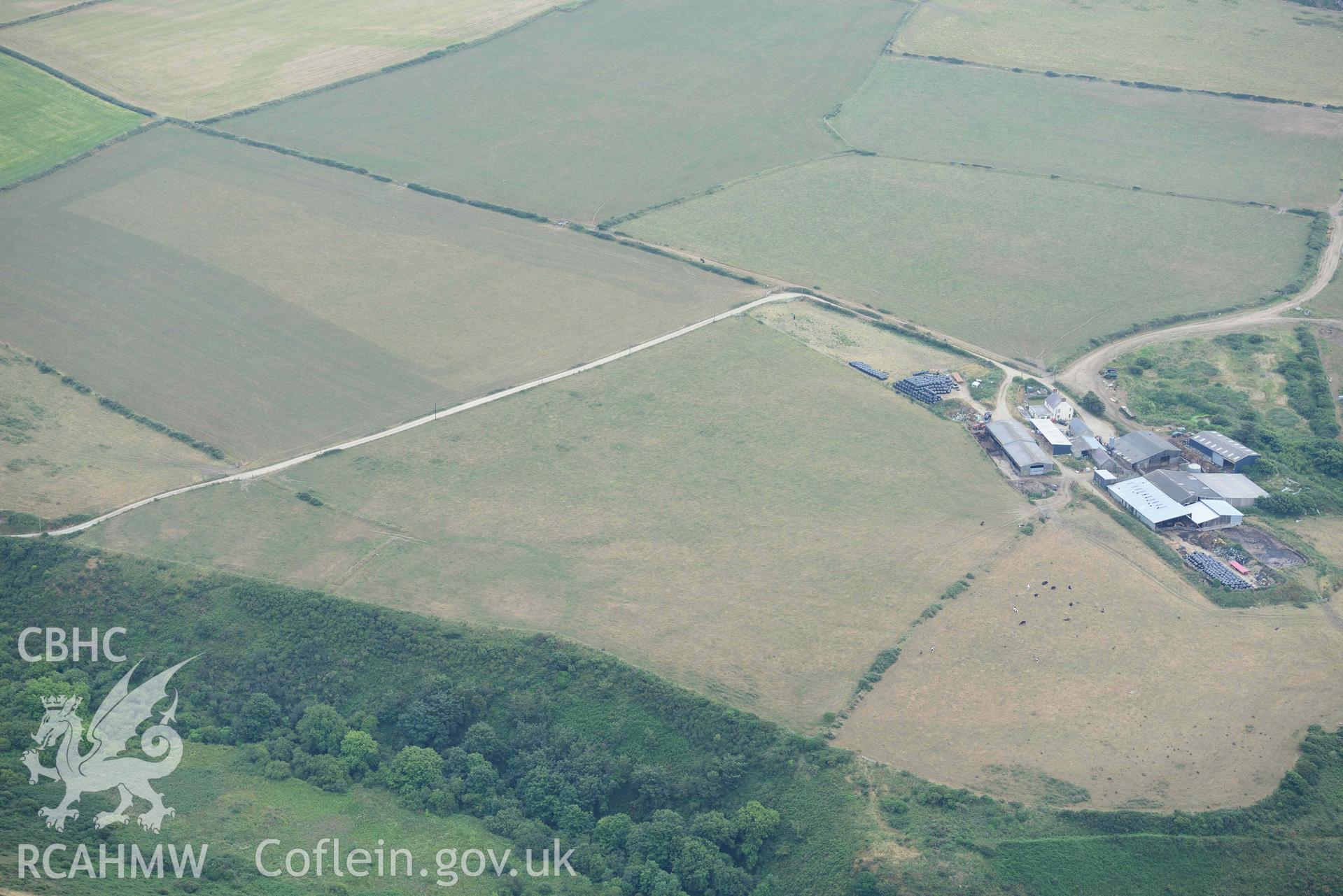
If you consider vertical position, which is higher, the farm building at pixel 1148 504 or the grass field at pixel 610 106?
the grass field at pixel 610 106

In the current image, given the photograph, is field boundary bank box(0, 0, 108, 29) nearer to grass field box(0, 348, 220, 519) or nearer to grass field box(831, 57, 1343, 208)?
grass field box(0, 348, 220, 519)

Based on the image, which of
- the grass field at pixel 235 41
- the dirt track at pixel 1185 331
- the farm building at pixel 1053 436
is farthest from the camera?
the grass field at pixel 235 41

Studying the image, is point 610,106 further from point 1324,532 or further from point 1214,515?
point 1324,532

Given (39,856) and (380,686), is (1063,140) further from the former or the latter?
(39,856)

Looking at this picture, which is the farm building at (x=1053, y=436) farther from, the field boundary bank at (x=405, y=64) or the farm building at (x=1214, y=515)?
the field boundary bank at (x=405, y=64)

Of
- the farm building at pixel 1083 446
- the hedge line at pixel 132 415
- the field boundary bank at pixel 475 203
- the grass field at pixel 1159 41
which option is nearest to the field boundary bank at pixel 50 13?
the field boundary bank at pixel 475 203

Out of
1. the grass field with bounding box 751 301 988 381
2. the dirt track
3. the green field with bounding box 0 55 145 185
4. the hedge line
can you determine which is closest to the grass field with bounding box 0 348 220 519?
the hedge line

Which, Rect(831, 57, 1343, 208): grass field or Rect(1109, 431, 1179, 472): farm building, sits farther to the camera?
Rect(831, 57, 1343, 208): grass field

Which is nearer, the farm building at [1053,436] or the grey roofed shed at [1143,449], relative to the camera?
the grey roofed shed at [1143,449]
